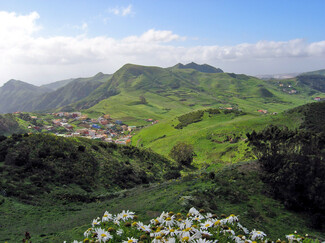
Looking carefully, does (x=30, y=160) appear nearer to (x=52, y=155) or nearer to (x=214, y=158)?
(x=52, y=155)

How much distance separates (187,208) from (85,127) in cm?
15330

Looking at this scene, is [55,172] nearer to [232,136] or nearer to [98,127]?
[232,136]

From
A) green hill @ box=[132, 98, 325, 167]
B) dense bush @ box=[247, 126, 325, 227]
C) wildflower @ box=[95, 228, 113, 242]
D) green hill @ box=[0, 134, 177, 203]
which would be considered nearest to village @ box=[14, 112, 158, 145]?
green hill @ box=[132, 98, 325, 167]

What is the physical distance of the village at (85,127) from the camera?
128m

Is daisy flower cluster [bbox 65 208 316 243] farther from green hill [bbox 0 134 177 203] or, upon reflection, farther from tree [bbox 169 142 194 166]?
tree [bbox 169 142 194 166]

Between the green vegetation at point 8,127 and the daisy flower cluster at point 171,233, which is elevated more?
the daisy flower cluster at point 171,233

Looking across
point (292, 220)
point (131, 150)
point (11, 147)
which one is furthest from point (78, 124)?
point (292, 220)

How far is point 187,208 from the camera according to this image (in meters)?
11.6

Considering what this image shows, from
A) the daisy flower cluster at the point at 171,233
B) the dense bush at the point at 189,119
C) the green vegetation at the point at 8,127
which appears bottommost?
the dense bush at the point at 189,119

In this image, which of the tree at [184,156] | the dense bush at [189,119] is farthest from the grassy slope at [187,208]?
the dense bush at [189,119]

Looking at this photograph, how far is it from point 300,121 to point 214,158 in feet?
104

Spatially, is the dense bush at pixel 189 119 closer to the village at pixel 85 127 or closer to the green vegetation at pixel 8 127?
the village at pixel 85 127

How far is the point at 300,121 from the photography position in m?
66.5

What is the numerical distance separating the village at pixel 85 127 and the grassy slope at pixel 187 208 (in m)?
107
